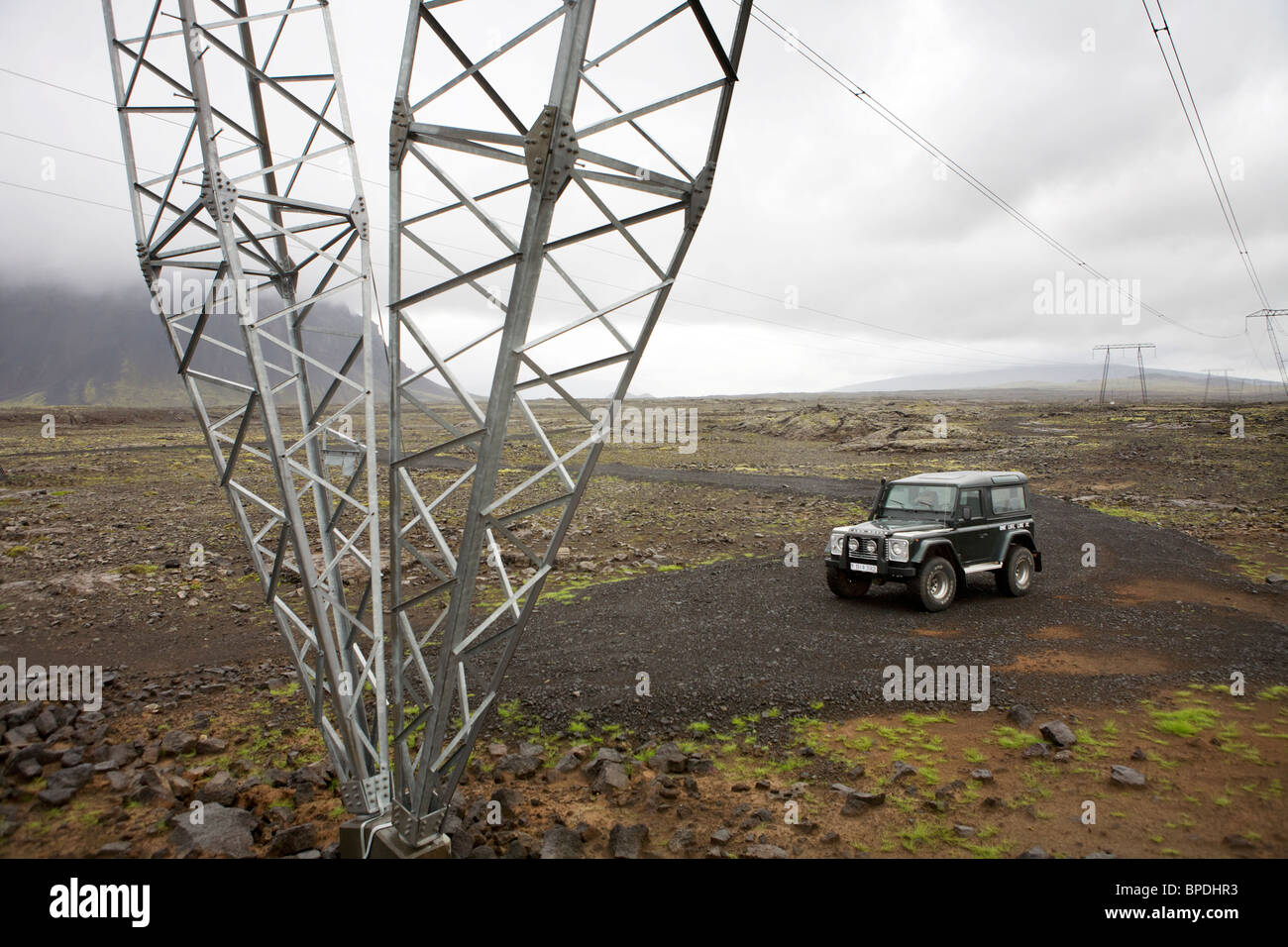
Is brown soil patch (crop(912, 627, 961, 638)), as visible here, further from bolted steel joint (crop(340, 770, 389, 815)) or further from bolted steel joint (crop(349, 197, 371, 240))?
bolted steel joint (crop(349, 197, 371, 240))

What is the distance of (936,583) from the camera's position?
12.3 meters

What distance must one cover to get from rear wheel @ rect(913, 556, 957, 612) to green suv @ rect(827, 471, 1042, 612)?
2 cm

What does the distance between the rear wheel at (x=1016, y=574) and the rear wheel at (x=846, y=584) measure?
2641 millimetres

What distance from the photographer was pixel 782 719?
28.0 feet

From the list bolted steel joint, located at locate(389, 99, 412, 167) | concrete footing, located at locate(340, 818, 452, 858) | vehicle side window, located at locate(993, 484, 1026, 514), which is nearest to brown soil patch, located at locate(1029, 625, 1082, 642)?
vehicle side window, located at locate(993, 484, 1026, 514)

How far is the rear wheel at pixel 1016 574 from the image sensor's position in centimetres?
1320

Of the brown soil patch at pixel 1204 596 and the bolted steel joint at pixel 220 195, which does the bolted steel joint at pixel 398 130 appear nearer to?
the bolted steel joint at pixel 220 195

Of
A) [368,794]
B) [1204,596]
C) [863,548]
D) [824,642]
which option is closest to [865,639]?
[824,642]

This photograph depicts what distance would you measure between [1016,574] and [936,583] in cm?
226

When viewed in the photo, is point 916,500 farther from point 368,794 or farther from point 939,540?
point 368,794

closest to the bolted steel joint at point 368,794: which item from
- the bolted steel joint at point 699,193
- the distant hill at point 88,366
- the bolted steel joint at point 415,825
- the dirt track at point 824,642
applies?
the bolted steel joint at point 415,825
